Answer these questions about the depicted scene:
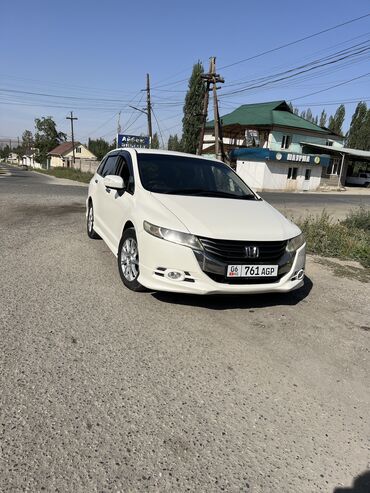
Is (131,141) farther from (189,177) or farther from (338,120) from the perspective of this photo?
(338,120)

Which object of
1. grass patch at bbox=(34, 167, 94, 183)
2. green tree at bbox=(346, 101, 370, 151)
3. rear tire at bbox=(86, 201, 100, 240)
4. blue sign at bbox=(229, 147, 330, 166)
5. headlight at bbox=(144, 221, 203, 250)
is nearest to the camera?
headlight at bbox=(144, 221, 203, 250)

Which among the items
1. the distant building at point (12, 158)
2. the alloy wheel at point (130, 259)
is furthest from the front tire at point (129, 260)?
the distant building at point (12, 158)

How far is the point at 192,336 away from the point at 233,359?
Answer: 49 centimetres

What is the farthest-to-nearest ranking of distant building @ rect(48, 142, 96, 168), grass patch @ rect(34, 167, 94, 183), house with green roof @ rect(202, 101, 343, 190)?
distant building @ rect(48, 142, 96, 168)
house with green roof @ rect(202, 101, 343, 190)
grass patch @ rect(34, 167, 94, 183)

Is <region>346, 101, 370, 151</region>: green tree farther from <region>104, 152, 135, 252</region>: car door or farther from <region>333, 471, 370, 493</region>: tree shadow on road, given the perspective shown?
<region>333, 471, 370, 493</region>: tree shadow on road

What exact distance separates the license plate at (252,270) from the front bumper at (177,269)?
11cm

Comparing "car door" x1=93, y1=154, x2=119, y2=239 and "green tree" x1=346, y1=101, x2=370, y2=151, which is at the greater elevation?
"green tree" x1=346, y1=101, x2=370, y2=151

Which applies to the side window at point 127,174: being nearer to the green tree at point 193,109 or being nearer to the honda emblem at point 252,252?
the honda emblem at point 252,252

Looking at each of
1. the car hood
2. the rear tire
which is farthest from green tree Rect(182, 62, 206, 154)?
the car hood

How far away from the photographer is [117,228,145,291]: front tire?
4512mm

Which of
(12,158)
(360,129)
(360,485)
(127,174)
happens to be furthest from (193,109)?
(12,158)

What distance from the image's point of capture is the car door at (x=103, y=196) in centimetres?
593

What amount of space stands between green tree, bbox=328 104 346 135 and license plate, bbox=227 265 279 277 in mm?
75332

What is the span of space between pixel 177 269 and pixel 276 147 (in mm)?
44640
